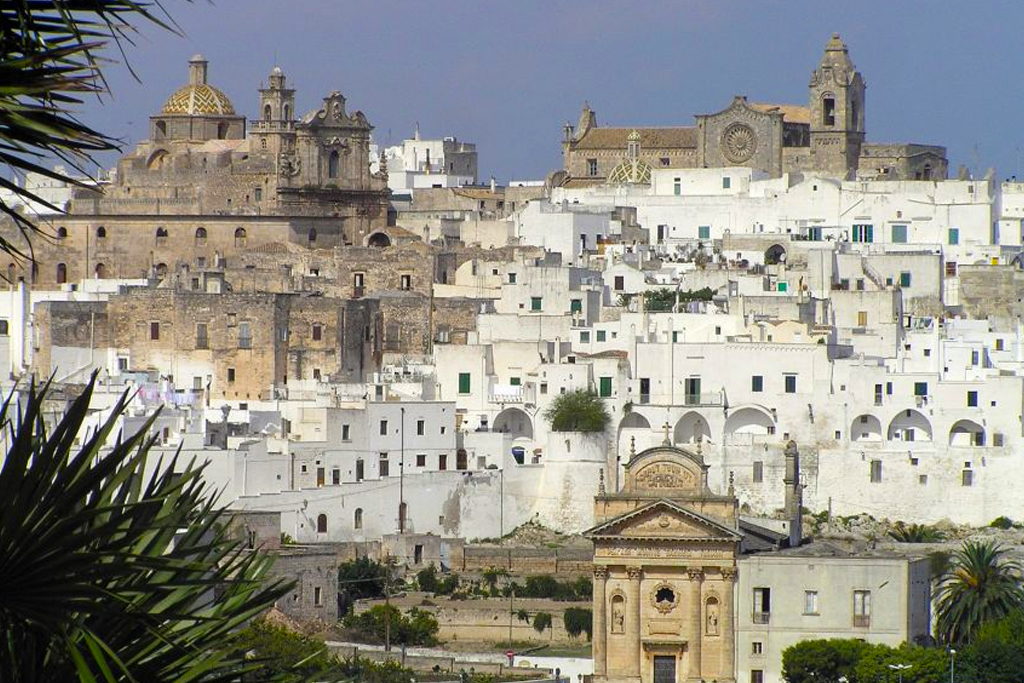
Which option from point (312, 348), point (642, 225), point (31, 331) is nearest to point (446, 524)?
point (312, 348)

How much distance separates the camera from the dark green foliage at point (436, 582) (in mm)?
45656

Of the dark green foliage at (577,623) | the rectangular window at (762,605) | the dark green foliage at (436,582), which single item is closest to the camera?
the rectangular window at (762,605)

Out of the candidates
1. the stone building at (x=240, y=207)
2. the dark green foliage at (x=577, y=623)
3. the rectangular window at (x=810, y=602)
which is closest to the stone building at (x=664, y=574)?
the rectangular window at (x=810, y=602)

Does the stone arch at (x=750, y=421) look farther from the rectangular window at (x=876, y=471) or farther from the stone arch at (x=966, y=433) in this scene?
the stone arch at (x=966, y=433)

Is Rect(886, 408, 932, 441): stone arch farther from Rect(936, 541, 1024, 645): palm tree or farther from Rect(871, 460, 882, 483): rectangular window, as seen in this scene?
Rect(936, 541, 1024, 645): palm tree

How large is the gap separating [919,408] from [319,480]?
11.4 m

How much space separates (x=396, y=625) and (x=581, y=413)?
8.35 m

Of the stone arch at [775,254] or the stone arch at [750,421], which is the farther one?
the stone arch at [775,254]

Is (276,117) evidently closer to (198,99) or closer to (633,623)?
(198,99)

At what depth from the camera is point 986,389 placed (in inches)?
1953

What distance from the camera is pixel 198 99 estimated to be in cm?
7025

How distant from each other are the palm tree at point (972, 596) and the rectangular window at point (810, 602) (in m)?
2.45

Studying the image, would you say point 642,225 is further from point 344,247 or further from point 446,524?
point 446,524

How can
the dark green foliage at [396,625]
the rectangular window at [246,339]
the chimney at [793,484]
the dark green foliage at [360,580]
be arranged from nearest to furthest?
the dark green foliage at [396,625]
the dark green foliage at [360,580]
the chimney at [793,484]
the rectangular window at [246,339]
